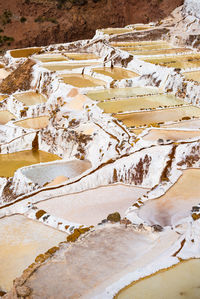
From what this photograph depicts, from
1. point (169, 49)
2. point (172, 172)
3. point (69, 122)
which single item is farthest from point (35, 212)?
point (169, 49)

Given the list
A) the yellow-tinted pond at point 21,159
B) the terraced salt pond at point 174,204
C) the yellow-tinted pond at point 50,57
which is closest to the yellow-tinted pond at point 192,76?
the yellow-tinted pond at point 21,159

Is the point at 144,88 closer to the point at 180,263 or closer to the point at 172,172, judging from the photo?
the point at 172,172

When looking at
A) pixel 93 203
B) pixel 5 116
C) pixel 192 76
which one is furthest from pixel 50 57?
pixel 93 203

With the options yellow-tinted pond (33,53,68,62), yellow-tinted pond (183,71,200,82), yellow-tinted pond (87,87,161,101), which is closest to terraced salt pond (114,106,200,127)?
yellow-tinted pond (183,71,200,82)

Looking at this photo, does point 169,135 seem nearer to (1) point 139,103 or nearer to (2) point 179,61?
(1) point 139,103

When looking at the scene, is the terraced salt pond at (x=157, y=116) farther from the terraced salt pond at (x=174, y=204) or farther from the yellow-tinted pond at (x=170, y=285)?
the yellow-tinted pond at (x=170, y=285)

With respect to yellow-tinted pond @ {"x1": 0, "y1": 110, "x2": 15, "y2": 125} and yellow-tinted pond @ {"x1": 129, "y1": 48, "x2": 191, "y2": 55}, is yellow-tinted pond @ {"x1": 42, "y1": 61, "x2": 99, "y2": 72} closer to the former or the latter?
yellow-tinted pond @ {"x1": 129, "y1": 48, "x2": 191, "y2": 55}

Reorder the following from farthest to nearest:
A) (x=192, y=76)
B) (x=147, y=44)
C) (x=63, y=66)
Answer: (x=147, y=44), (x=63, y=66), (x=192, y=76)
